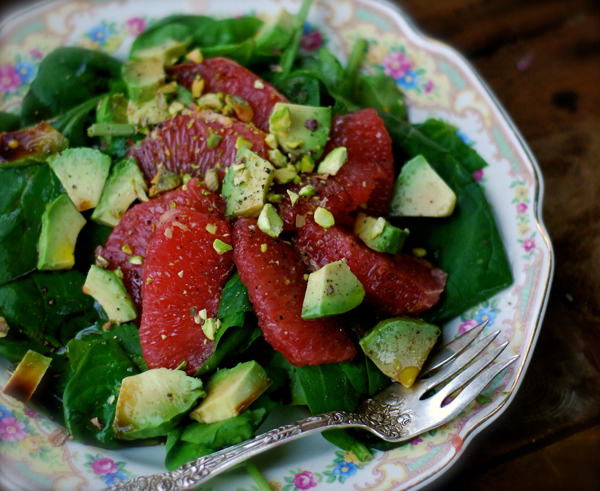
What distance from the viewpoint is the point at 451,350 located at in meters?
1.98

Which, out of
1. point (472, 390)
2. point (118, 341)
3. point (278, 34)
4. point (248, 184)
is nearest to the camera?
point (472, 390)

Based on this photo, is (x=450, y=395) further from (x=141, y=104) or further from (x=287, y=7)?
(x=287, y=7)

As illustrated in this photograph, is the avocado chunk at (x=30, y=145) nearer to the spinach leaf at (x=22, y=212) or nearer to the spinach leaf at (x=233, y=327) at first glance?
the spinach leaf at (x=22, y=212)

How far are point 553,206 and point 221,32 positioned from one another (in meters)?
1.89

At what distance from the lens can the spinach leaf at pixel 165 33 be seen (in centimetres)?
244

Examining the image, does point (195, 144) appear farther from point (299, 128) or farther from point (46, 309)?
point (46, 309)

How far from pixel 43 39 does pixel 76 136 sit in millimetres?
646

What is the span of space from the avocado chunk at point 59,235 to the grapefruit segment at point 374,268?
0.95 m

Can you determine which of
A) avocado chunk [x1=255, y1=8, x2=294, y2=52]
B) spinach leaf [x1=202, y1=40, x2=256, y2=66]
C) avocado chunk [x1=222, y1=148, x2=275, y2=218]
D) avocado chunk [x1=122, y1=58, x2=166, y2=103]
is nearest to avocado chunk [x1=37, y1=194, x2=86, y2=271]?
avocado chunk [x1=122, y1=58, x2=166, y2=103]

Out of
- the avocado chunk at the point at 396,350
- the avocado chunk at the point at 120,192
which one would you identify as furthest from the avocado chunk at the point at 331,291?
the avocado chunk at the point at 120,192

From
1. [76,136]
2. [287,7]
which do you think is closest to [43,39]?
[76,136]

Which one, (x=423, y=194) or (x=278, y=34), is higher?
(x=278, y=34)

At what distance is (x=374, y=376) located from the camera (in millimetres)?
1941

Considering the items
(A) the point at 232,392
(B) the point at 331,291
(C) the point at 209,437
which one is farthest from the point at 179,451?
(B) the point at 331,291
